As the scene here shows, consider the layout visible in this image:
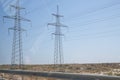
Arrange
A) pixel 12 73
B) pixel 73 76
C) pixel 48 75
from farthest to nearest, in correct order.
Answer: pixel 12 73
pixel 48 75
pixel 73 76

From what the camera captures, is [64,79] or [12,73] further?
[12,73]

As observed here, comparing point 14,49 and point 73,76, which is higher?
point 14,49

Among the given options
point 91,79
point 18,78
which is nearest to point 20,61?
point 18,78

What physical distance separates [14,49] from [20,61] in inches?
72.7

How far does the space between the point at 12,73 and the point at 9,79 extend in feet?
1.49

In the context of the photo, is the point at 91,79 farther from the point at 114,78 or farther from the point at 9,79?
the point at 9,79

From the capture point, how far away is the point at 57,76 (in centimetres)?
1071

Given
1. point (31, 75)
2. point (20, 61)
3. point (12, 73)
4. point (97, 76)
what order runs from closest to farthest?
point (97, 76) → point (31, 75) → point (12, 73) → point (20, 61)

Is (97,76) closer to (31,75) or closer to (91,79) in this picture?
(91,79)

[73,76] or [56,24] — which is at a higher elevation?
[56,24]

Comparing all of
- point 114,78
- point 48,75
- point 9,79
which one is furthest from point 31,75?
point 114,78

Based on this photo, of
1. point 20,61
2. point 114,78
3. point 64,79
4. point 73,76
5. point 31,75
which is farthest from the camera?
point 20,61

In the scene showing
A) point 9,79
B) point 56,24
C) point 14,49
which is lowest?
point 9,79

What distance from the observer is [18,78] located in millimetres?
14500
